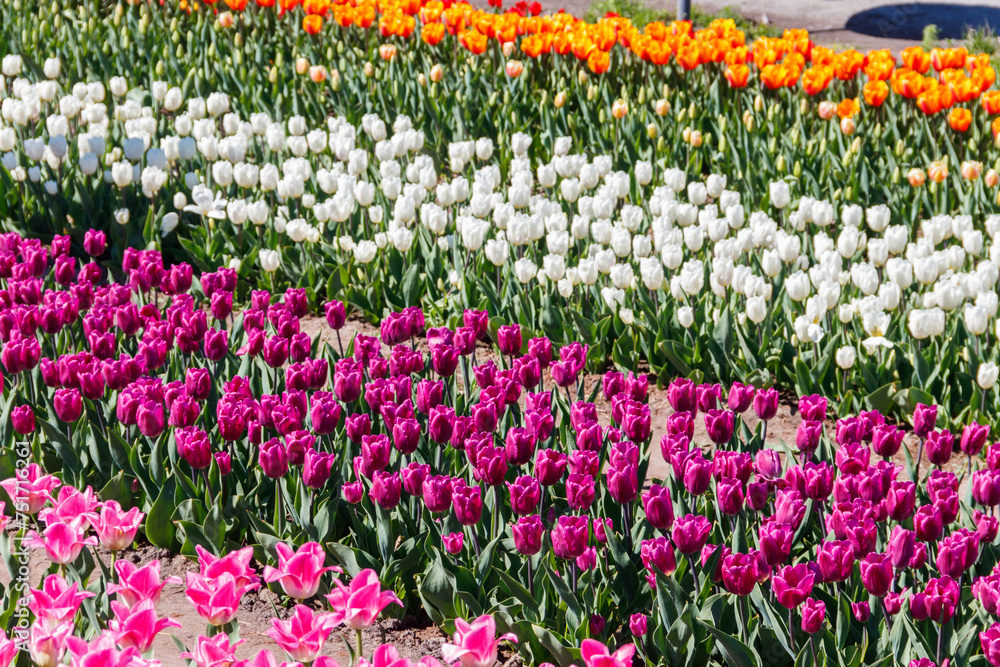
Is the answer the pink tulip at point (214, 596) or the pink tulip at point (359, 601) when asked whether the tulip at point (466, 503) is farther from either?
the pink tulip at point (214, 596)

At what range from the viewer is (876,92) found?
621cm

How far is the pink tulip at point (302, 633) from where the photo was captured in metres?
1.67

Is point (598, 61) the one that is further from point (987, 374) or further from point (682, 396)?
point (682, 396)

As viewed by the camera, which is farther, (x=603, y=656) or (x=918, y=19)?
(x=918, y=19)

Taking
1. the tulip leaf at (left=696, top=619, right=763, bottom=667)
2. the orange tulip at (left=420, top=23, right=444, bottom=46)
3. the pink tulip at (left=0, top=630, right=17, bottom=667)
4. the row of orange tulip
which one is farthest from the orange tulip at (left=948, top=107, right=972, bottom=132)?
the pink tulip at (left=0, top=630, right=17, bottom=667)

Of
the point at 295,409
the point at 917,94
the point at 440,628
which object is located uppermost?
the point at 917,94

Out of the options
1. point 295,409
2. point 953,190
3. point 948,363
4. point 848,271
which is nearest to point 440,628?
point 295,409

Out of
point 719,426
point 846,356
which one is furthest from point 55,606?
point 846,356

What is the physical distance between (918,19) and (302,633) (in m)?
15.2

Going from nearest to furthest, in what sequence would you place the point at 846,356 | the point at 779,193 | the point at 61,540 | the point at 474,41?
the point at 61,540 < the point at 846,356 < the point at 779,193 < the point at 474,41

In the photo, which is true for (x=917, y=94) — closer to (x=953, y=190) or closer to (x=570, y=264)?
(x=953, y=190)

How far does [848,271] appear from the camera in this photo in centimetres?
449

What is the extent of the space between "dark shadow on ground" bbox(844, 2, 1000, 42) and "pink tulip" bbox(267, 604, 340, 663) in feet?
44.8

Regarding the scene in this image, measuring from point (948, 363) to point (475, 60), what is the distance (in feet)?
15.1
